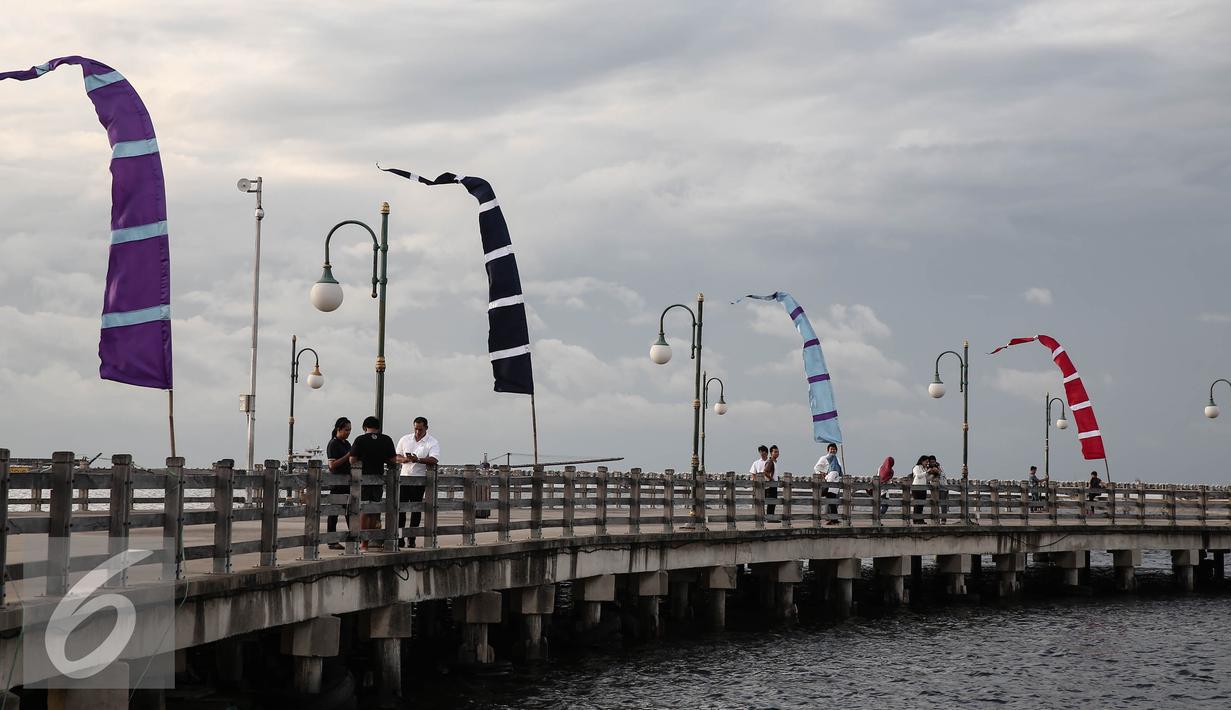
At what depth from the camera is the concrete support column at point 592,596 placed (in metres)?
23.0

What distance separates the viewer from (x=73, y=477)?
11070 millimetres

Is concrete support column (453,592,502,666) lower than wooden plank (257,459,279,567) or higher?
lower

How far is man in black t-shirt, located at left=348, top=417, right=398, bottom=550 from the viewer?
17.3 m

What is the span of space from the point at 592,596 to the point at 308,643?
816 centimetres

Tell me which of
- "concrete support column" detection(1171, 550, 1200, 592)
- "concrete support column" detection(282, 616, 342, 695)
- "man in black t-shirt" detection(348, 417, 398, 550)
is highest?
"man in black t-shirt" detection(348, 417, 398, 550)

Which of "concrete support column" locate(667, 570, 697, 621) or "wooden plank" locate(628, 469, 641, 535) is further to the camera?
"concrete support column" locate(667, 570, 697, 621)

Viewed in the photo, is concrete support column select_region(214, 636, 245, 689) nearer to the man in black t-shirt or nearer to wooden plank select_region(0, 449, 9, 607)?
the man in black t-shirt

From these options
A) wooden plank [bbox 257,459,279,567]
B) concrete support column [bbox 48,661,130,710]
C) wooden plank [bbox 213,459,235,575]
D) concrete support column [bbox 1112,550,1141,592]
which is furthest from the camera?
concrete support column [bbox 1112,550,1141,592]

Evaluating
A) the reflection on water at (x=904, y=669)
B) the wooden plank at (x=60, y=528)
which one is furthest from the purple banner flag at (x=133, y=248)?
the reflection on water at (x=904, y=669)

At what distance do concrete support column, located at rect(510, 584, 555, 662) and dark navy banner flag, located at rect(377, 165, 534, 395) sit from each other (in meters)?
3.86

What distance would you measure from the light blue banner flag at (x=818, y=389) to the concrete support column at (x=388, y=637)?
16.6 metres

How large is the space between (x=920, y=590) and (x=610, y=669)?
607 inches

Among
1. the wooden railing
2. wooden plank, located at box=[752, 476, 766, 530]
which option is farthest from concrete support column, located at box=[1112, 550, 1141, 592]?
wooden plank, located at box=[752, 476, 766, 530]

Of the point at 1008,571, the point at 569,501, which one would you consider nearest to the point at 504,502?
the point at 569,501
